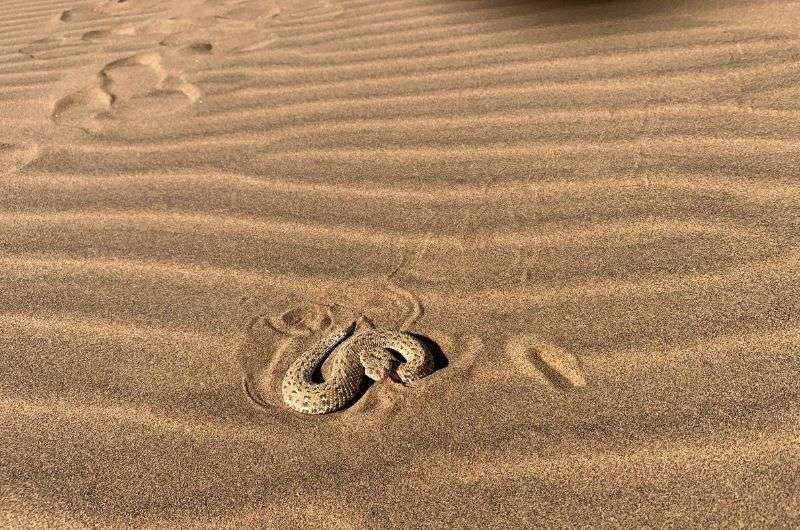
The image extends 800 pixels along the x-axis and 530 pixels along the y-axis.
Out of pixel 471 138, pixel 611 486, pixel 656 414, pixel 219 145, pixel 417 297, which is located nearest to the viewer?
pixel 611 486

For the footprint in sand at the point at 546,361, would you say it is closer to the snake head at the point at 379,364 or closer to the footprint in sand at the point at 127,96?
the snake head at the point at 379,364

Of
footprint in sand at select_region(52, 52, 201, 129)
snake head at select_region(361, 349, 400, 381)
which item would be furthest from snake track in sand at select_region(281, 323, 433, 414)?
footprint in sand at select_region(52, 52, 201, 129)

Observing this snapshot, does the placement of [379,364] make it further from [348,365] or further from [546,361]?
[546,361]

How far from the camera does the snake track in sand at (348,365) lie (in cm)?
190

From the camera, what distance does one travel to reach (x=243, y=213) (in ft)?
8.93

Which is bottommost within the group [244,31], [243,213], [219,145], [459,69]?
[243,213]

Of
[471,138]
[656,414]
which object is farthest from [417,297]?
[471,138]

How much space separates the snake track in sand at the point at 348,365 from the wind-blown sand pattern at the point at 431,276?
44mm

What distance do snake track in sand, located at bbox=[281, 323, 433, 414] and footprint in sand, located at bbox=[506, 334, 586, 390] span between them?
0.26m

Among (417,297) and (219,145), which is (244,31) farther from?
(417,297)

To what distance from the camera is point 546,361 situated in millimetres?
1967

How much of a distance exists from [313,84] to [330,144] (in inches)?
29.4

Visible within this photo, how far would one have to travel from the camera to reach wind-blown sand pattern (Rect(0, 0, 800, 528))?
166 centimetres

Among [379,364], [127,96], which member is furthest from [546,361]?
[127,96]
